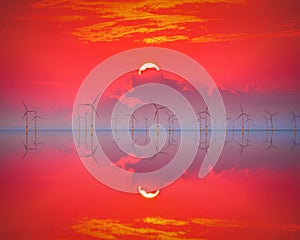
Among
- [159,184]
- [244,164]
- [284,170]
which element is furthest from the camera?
[244,164]

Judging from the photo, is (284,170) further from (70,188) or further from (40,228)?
(40,228)

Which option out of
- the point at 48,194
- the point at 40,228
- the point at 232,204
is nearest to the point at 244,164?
the point at 232,204

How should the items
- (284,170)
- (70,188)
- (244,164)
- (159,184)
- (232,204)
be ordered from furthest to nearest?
(244,164) → (284,170) → (159,184) → (70,188) → (232,204)

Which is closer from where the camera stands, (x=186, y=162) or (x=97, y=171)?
(x=97, y=171)

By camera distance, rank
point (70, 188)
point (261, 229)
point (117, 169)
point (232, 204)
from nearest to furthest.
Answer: point (261, 229) < point (232, 204) < point (70, 188) < point (117, 169)

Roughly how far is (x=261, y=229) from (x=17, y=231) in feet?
15.3

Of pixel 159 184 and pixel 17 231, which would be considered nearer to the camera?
pixel 17 231

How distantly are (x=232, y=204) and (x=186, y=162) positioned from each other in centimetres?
1116

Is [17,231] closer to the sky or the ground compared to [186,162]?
closer to the ground

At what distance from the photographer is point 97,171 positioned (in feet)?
59.1

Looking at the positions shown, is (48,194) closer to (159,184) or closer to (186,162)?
(159,184)

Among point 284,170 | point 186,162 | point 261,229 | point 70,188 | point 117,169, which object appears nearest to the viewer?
point 261,229

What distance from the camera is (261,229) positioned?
7.87m

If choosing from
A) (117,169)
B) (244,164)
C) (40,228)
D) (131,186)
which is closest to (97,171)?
(117,169)
